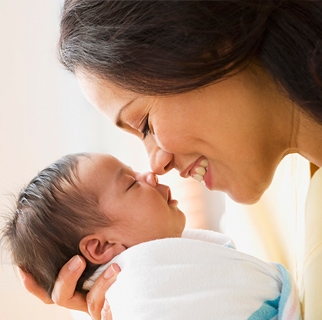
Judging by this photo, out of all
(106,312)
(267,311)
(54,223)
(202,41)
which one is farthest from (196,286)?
(202,41)

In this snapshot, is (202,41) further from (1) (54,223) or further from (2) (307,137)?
(1) (54,223)

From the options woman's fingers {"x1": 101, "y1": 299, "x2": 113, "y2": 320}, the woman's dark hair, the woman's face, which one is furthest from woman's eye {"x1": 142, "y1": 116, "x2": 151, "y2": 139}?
woman's fingers {"x1": 101, "y1": 299, "x2": 113, "y2": 320}

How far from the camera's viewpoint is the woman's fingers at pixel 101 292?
1219mm

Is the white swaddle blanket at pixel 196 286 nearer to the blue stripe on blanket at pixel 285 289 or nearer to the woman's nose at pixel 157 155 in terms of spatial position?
the blue stripe on blanket at pixel 285 289

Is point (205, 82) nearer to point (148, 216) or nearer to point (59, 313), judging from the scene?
point (148, 216)

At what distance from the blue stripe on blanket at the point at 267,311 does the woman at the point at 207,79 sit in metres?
0.26

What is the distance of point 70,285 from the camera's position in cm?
126

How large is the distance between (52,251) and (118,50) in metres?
0.58

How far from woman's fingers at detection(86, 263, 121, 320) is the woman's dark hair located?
0.49 metres

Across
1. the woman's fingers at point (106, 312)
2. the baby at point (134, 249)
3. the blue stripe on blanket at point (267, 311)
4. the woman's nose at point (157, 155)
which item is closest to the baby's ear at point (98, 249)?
the baby at point (134, 249)

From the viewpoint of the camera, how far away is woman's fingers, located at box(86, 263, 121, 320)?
4.00 ft

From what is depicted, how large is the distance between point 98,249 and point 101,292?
11 cm

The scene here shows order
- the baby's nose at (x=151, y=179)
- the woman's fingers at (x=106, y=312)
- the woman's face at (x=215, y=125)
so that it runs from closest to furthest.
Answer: the woman's face at (x=215, y=125), the woman's fingers at (x=106, y=312), the baby's nose at (x=151, y=179)

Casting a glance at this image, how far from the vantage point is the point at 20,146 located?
2.11 m
